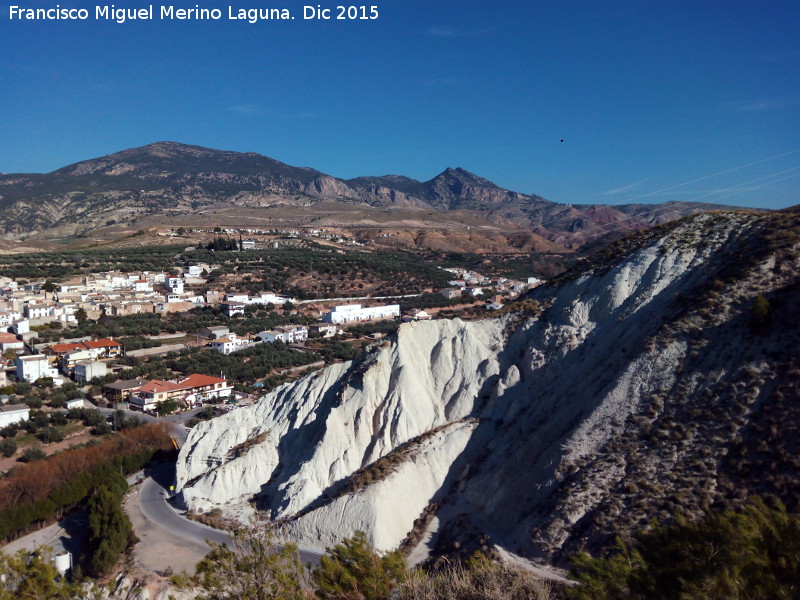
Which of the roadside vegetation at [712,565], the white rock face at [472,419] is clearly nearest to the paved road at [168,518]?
the white rock face at [472,419]

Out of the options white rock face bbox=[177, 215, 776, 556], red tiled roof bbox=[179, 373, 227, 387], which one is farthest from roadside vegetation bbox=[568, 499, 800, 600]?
red tiled roof bbox=[179, 373, 227, 387]

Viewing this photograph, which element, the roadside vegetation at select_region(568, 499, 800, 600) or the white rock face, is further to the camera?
the white rock face

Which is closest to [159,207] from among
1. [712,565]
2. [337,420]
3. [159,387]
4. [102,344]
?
[102,344]

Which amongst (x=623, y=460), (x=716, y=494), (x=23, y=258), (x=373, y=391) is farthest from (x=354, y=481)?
(x=23, y=258)

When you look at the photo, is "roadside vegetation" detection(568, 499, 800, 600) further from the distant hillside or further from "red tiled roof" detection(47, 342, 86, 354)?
the distant hillside

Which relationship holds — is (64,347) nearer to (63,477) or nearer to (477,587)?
(63,477)
